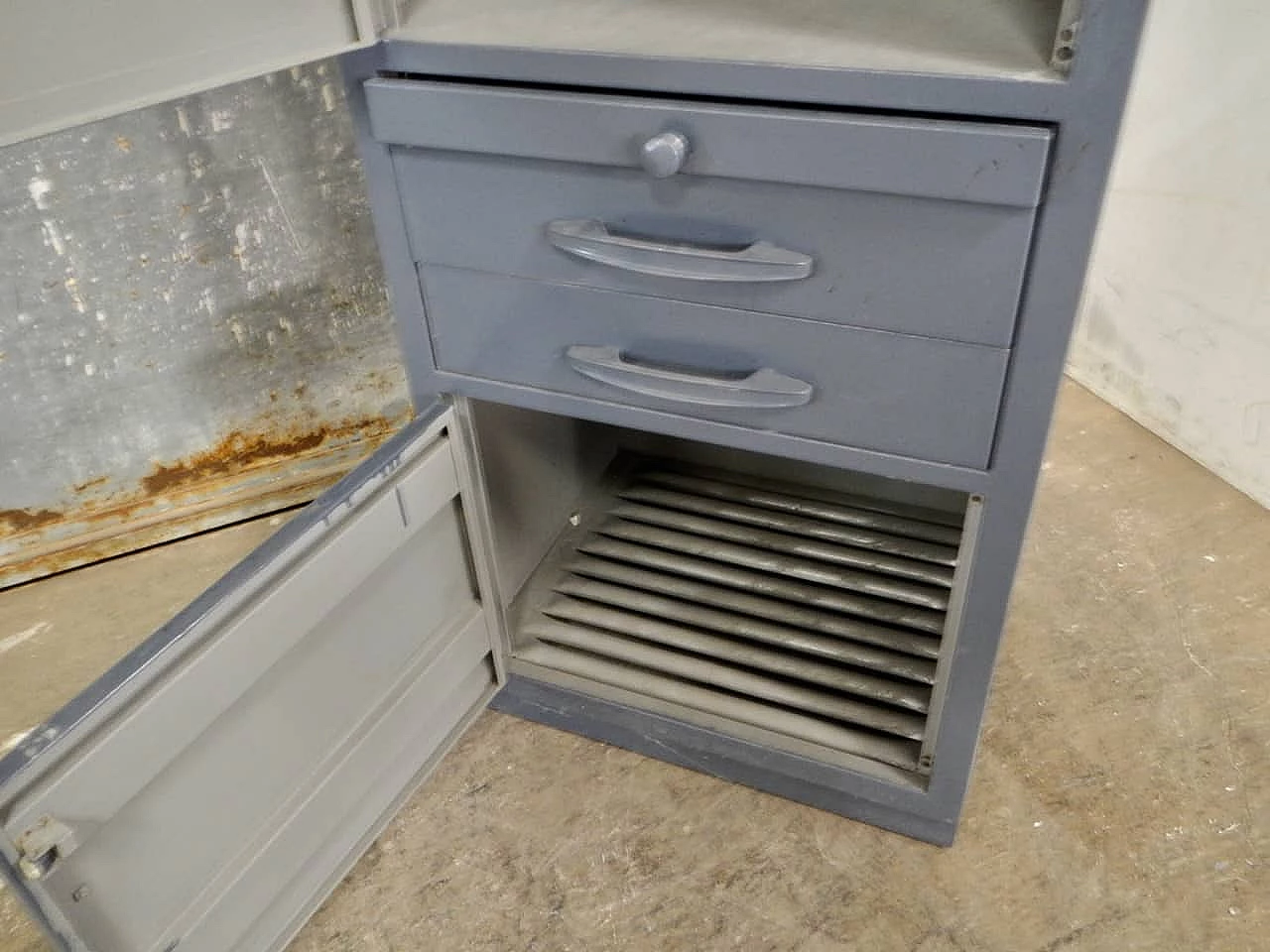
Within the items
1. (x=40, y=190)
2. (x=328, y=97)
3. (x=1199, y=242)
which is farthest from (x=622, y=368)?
(x=1199, y=242)

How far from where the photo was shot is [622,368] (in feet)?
2.81

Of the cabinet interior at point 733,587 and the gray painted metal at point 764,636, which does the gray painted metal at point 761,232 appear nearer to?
the cabinet interior at point 733,587

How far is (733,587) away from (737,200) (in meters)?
0.56

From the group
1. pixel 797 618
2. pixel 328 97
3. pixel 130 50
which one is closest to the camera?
pixel 130 50

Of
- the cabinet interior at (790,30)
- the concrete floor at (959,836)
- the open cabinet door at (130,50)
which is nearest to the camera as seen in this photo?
the open cabinet door at (130,50)

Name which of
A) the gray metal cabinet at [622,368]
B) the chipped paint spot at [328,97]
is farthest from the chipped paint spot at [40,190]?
the gray metal cabinet at [622,368]

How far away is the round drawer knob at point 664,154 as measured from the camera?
72 centimetres

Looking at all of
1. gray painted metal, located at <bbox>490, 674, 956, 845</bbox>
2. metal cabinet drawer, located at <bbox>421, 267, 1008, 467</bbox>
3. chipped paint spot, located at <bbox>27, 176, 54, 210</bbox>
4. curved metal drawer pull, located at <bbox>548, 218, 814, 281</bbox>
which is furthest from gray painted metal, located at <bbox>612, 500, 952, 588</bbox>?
chipped paint spot, located at <bbox>27, 176, 54, 210</bbox>

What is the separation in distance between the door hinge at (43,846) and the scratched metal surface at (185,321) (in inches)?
31.2

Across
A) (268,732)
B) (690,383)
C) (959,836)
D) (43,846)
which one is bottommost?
(959,836)

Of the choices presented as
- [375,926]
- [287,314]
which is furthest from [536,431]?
[375,926]

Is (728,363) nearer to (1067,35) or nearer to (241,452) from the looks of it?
(1067,35)

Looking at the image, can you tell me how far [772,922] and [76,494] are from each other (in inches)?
40.2

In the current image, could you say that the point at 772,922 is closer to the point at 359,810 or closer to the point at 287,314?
the point at 359,810
